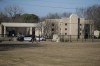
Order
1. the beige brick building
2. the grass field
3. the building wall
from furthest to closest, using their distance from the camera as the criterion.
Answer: the building wall → the beige brick building → the grass field

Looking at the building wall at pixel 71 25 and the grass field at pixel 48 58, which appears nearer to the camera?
the grass field at pixel 48 58

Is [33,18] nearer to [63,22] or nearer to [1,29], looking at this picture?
[63,22]

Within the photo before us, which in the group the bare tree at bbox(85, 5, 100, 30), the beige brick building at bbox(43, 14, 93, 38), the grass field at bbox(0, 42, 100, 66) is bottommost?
the grass field at bbox(0, 42, 100, 66)

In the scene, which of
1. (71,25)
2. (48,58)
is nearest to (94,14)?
(71,25)

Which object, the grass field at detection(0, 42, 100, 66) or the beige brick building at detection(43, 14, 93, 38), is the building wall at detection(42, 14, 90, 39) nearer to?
the beige brick building at detection(43, 14, 93, 38)

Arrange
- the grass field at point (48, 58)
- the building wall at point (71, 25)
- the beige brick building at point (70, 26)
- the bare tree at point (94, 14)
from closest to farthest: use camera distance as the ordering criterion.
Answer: the grass field at point (48, 58), the bare tree at point (94, 14), the beige brick building at point (70, 26), the building wall at point (71, 25)

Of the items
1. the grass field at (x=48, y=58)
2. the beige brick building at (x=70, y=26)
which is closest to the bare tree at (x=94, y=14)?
the beige brick building at (x=70, y=26)

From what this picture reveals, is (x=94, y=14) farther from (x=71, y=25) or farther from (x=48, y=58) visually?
(x=48, y=58)

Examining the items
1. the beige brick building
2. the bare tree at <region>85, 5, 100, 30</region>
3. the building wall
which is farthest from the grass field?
the building wall

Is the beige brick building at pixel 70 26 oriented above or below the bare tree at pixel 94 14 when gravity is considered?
below

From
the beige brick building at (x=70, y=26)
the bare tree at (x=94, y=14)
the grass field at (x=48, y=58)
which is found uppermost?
the bare tree at (x=94, y=14)

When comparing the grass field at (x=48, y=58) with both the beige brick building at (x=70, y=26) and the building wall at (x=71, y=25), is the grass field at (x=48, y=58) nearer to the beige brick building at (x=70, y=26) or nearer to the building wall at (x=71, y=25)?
the beige brick building at (x=70, y=26)

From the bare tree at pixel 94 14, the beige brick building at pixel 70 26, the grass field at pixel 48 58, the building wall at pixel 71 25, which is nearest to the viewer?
the grass field at pixel 48 58

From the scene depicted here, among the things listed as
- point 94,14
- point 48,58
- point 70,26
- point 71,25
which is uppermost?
point 94,14
